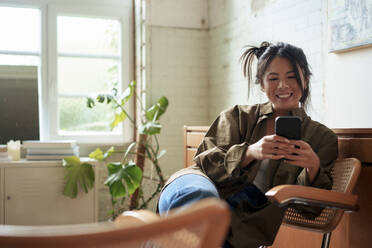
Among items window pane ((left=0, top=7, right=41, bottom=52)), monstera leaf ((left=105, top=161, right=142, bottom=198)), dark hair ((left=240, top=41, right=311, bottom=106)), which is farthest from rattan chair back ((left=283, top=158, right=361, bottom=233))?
window pane ((left=0, top=7, right=41, bottom=52))

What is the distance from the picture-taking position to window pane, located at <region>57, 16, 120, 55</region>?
4445 millimetres

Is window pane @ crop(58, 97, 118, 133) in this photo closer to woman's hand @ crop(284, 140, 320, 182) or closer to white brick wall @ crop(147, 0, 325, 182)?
white brick wall @ crop(147, 0, 325, 182)

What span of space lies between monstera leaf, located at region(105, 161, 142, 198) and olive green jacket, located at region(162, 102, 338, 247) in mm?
1825

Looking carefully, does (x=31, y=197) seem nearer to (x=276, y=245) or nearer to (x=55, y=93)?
(x=55, y=93)

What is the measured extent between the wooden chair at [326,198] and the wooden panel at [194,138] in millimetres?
1371

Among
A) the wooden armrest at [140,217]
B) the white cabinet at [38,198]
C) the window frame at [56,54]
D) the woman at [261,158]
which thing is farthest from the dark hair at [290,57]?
the window frame at [56,54]

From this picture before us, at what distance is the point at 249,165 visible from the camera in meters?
1.84

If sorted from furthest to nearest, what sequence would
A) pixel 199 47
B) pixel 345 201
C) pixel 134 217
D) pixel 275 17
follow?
pixel 199 47 < pixel 275 17 < pixel 345 201 < pixel 134 217

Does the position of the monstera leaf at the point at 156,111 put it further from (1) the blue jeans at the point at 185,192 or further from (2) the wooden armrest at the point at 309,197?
(2) the wooden armrest at the point at 309,197

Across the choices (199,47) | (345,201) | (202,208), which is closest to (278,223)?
(345,201)

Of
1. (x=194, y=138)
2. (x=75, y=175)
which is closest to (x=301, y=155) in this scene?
(x=194, y=138)

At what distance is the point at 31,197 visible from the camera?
3.70 meters

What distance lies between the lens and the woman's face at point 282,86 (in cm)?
203

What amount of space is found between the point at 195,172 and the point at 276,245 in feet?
2.91
